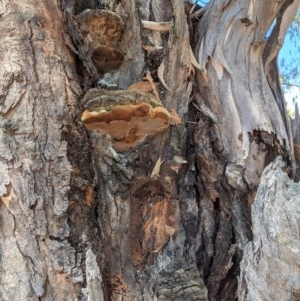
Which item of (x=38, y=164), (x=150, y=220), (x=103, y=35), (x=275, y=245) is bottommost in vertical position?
(x=275, y=245)

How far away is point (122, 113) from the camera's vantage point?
1.09 metres

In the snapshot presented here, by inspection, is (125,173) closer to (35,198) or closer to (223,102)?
(35,198)

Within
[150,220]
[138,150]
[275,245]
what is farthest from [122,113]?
[275,245]

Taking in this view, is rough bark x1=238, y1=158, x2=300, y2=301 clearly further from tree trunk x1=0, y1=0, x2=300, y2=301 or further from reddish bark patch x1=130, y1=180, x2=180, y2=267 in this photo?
reddish bark patch x1=130, y1=180, x2=180, y2=267

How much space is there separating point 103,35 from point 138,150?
0.31 metres

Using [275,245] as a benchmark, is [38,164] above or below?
above

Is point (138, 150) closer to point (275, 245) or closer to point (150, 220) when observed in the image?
point (150, 220)

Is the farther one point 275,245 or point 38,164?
point 38,164

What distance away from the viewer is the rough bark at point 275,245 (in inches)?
34.1

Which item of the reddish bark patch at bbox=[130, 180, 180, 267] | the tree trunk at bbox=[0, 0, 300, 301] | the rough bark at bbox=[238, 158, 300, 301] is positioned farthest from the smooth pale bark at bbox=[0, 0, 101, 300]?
the rough bark at bbox=[238, 158, 300, 301]

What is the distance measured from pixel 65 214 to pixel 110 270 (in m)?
0.18

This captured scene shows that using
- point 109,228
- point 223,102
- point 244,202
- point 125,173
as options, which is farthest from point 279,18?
point 109,228

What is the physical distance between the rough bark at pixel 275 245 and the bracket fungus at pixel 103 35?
1.86ft

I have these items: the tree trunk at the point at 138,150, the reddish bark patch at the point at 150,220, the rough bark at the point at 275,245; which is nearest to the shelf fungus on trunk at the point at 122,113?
the tree trunk at the point at 138,150
